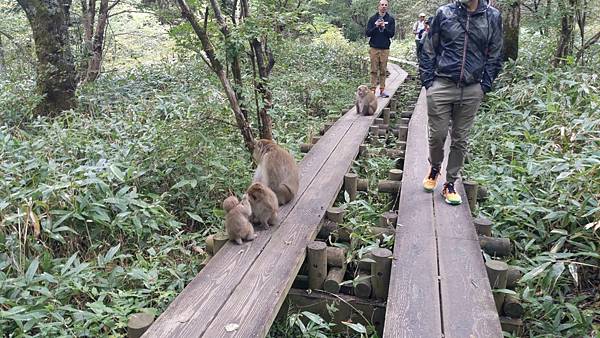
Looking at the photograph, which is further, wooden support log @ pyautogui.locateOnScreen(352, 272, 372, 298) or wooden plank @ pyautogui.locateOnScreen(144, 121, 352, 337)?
wooden support log @ pyautogui.locateOnScreen(352, 272, 372, 298)

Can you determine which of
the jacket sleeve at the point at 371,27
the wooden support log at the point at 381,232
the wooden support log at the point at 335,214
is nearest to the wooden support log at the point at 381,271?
the wooden support log at the point at 381,232

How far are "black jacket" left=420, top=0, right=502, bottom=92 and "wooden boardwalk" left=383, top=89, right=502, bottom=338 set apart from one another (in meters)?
1.24

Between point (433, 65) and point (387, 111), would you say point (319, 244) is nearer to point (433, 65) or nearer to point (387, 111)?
point (433, 65)

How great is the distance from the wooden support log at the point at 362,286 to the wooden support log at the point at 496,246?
1.12m

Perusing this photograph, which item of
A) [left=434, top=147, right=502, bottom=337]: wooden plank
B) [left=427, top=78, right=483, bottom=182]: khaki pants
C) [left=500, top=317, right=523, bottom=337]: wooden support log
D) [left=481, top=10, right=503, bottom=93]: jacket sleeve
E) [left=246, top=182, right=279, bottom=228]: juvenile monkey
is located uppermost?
[left=481, top=10, right=503, bottom=93]: jacket sleeve

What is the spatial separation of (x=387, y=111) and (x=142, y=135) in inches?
186

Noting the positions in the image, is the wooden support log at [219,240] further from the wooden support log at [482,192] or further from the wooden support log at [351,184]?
Result: the wooden support log at [482,192]

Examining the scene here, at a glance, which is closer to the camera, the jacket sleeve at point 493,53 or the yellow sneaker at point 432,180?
the jacket sleeve at point 493,53

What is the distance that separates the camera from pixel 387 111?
29.3 feet

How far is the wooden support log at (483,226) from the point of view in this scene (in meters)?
4.04

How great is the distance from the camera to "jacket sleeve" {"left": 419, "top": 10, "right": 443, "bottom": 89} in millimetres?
4188

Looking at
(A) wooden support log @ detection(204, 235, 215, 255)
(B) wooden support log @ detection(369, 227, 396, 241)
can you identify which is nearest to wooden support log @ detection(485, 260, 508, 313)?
(B) wooden support log @ detection(369, 227, 396, 241)

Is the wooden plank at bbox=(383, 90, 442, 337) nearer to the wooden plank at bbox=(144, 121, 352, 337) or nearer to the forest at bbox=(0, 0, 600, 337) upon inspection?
the forest at bbox=(0, 0, 600, 337)

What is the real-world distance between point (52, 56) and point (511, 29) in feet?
32.1
